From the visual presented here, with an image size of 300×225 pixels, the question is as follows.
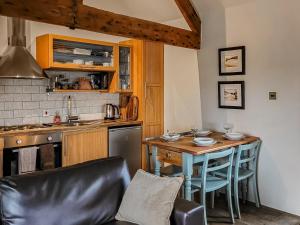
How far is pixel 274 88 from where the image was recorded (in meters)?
3.73

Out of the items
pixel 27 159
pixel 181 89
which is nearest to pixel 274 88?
pixel 181 89

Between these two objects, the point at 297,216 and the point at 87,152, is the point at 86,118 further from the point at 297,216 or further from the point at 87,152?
the point at 297,216

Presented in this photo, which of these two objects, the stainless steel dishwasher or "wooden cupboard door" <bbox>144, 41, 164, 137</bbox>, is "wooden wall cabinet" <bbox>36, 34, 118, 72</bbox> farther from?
the stainless steel dishwasher

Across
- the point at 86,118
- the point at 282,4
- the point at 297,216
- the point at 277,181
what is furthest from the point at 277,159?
the point at 86,118

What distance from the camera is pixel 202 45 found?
4.48m

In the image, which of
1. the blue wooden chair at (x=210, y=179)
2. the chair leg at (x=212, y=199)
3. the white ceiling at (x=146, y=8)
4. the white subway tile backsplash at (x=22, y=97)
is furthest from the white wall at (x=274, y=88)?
the white subway tile backsplash at (x=22, y=97)

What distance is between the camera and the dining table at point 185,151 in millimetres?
3123

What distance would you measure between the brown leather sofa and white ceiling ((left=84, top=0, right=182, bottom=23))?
3098 mm

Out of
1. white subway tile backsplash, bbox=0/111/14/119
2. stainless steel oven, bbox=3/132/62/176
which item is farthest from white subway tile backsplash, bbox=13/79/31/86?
stainless steel oven, bbox=3/132/62/176

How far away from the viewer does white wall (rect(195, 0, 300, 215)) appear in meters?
3.57

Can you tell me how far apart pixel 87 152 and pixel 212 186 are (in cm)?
189

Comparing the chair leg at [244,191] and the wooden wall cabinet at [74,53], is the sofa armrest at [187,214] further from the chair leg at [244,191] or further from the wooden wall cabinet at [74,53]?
the wooden wall cabinet at [74,53]

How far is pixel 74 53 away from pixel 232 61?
2213 millimetres

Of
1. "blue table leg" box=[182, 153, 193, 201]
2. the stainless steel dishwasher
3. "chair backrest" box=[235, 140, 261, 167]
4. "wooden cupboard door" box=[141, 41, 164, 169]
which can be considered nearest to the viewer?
"blue table leg" box=[182, 153, 193, 201]
